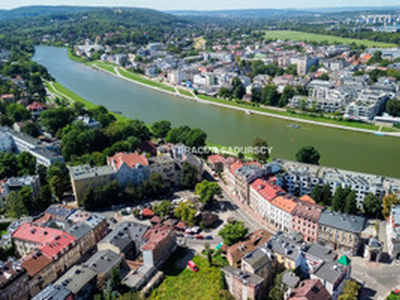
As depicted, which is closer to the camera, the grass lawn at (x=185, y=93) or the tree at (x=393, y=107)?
the tree at (x=393, y=107)

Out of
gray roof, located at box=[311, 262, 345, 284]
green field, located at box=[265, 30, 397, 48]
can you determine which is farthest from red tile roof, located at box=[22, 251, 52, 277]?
green field, located at box=[265, 30, 397, 48]

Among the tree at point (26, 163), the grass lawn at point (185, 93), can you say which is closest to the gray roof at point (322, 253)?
the tree at point (26, 163)

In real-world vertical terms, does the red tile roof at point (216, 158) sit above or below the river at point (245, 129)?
above

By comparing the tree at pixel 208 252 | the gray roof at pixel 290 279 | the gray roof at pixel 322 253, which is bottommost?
the tree at pixel 208 252

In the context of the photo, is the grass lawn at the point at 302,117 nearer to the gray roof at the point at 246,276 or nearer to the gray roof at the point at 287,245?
the gray roof at the point at 287,245

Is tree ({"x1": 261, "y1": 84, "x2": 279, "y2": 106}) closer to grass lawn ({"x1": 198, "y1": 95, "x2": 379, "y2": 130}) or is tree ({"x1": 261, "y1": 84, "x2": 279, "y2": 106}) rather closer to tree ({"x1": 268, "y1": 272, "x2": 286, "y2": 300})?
grass lawn ({"x1": 198, "y1": 95, "x2": 379, "y2": 130})

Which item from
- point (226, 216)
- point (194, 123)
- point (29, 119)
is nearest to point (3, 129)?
point (29, 119)

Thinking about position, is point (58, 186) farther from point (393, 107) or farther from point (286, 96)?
point (393, 107)
